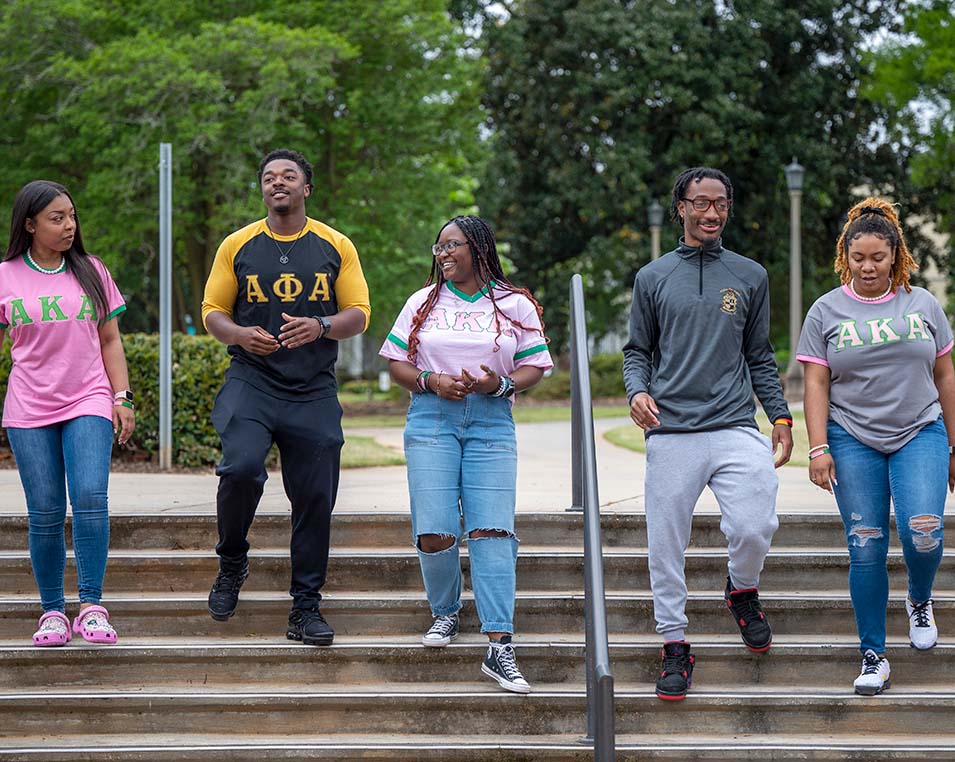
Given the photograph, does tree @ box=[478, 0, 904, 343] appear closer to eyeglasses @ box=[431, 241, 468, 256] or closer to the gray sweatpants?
eyeglasses @ box=[431, 241, 468, 256]

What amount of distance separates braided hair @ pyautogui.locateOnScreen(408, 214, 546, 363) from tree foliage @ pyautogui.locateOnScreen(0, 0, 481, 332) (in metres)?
12.4

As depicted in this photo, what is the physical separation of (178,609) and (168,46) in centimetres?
1322

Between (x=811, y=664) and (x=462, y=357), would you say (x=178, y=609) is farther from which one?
(x=811, y=664)

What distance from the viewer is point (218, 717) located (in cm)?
462

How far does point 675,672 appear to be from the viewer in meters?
4.59

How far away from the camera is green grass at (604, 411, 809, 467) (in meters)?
10.1

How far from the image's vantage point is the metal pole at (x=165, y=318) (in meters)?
8.86

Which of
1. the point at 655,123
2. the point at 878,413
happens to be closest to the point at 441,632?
the point at 878,413

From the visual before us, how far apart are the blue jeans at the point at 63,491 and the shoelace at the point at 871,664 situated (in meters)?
2.83

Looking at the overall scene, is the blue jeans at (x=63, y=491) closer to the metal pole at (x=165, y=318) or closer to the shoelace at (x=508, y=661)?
the shoelace at (x=508, y=661)

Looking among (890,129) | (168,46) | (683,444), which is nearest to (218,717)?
(683,444)

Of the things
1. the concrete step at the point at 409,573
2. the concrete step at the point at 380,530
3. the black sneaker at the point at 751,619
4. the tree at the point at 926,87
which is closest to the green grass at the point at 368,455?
the concrete step at the point at 380,530

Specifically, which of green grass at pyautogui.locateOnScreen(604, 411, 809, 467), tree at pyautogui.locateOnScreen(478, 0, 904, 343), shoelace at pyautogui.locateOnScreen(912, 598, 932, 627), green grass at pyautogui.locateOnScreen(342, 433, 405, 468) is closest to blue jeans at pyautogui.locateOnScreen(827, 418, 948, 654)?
shoelace at pyautogui.locateOnScreen(912, 598, 932, 627)

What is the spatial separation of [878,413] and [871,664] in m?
0.91
